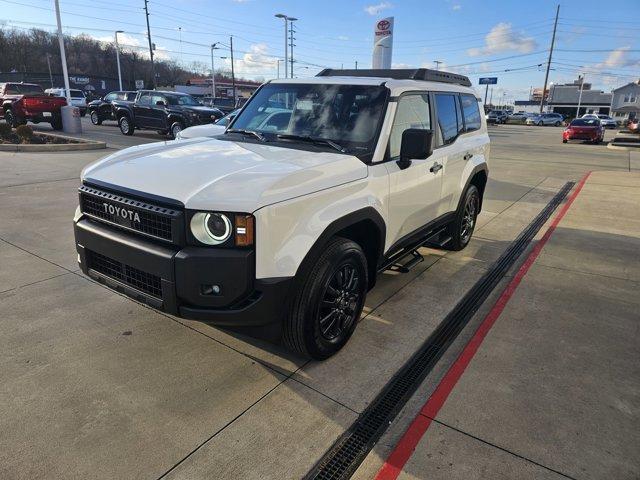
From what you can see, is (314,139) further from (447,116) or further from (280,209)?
(447,116)

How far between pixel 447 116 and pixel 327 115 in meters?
1.66

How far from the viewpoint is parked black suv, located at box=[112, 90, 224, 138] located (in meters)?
16.8

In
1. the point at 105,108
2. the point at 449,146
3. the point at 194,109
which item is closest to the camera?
the point at 449,146

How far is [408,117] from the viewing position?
3943 millimetres

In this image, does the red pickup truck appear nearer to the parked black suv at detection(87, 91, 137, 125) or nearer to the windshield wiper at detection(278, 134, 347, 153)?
the parked black suv at detection(87, 91, 137, 125)

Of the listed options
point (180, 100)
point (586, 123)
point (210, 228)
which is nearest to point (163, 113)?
point (180, 100)

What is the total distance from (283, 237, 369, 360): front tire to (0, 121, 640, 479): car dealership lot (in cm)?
19

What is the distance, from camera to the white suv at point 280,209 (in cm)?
255

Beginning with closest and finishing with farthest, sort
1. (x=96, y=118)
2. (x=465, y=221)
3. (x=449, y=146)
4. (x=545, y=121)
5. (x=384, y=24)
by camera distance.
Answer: (x=449, y=146), (x=465, y=221), (x=384, y=24), (x=96, y=118), (x=545, y=121)

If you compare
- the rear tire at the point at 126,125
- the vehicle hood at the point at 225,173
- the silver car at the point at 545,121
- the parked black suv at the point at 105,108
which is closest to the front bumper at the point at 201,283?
the vehicle hood at the point at 225,173

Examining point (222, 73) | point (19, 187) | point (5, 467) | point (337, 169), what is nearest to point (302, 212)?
point (337, 169)

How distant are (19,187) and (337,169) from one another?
775 centimetres

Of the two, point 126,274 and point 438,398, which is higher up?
point 126,274

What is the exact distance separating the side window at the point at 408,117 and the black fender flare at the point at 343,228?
59 cm
